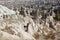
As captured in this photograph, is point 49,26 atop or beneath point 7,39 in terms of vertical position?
beneath

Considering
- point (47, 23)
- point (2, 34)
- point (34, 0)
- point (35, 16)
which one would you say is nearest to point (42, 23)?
point (47, 23)

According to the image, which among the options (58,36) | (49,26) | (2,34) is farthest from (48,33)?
(2,34)

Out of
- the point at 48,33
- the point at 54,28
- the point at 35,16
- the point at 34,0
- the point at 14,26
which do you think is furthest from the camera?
the point at 34,0

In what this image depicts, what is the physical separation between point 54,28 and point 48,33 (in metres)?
1.90

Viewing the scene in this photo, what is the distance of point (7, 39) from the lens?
11430 mm

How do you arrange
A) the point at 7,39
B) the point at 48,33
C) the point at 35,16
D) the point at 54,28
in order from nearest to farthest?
the point at 7,39 → the point at 48,33 → the point at 54,28 → the point at 35,16

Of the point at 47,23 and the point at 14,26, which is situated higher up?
the point at 14,26

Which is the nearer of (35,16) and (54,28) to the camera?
(54,28)

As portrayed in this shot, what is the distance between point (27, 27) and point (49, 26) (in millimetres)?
3816

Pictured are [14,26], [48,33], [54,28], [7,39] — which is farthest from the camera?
[54,28]

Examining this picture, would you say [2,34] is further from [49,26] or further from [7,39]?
[49,26]

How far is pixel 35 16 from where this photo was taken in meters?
21.2

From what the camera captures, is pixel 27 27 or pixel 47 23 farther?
pixel 47 23

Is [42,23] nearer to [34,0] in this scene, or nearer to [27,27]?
[27,27]
